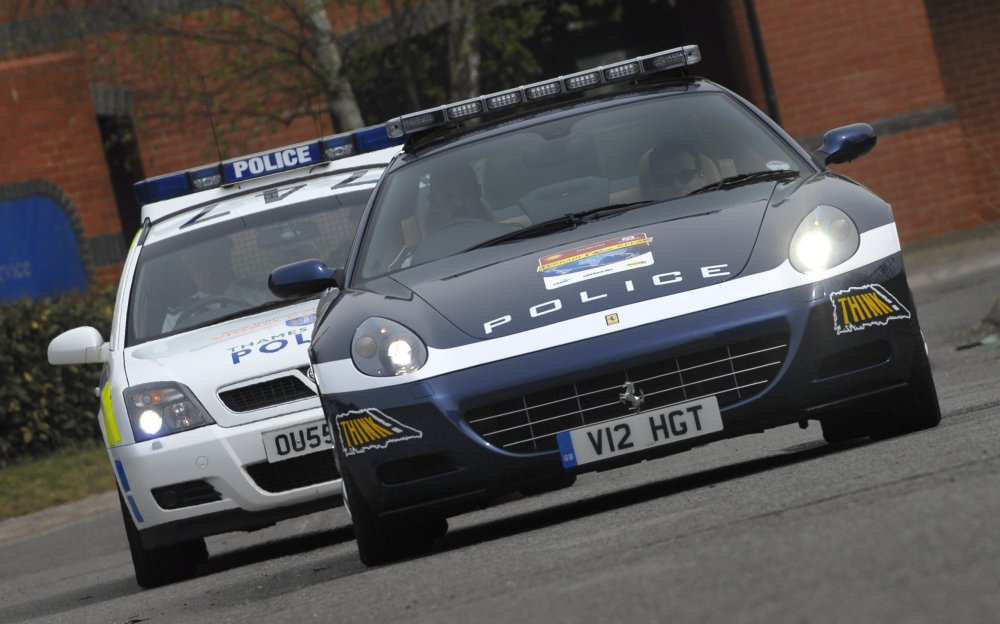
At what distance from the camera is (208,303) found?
921 cm

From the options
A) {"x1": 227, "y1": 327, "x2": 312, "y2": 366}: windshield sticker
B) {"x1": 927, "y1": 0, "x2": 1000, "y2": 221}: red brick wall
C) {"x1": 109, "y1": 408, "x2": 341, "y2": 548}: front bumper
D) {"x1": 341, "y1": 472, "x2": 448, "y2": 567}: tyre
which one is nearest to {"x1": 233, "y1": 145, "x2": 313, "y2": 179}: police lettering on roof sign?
{"x1": 227, "y1": 327, "x2": 312, "y2": 366}: windshield sticker

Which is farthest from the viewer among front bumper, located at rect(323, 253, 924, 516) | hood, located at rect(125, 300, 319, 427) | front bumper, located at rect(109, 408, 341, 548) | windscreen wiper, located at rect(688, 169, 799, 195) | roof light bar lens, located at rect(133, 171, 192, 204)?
roof light bar lens, located at rect(133, 171, 192, 204)

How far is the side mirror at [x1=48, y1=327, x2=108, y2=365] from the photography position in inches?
355

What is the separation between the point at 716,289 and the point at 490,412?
0.86 meters

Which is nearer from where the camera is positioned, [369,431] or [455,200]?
[369,431]

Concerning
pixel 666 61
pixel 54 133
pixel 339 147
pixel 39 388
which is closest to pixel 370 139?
pixel 339 147

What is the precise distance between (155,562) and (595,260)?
3.18 meters

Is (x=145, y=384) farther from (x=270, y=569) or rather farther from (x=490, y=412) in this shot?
(x=490, y=412)

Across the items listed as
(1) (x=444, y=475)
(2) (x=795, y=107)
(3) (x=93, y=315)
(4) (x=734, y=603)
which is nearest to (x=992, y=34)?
(2) (x=795, y=107)

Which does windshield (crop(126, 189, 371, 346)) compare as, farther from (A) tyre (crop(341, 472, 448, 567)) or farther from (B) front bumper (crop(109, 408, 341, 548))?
(A) tyre (crop(341, 472, 448, 567))

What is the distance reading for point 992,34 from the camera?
24438mm

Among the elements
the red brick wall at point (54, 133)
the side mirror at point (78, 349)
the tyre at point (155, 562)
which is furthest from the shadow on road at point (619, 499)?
the red brick wall at point (54, 133)

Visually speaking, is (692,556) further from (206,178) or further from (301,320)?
(206,178)

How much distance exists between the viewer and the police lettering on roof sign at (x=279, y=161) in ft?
33.6
